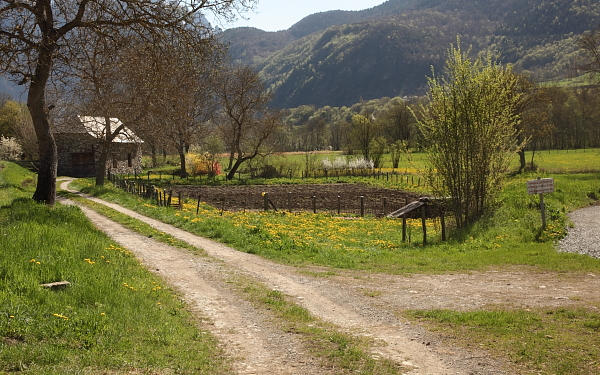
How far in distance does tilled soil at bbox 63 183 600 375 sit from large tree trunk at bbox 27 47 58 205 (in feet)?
14.6

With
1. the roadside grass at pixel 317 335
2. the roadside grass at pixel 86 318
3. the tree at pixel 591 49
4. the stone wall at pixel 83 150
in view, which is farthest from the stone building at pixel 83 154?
the roadside grass at pixel 317 335

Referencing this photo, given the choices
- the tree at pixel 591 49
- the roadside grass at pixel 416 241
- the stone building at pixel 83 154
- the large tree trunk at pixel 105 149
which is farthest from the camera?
the stone building at pixel 83 154

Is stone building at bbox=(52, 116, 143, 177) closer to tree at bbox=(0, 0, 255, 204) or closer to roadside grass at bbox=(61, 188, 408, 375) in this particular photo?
tree at bbox=(0, 0, 255, 204)

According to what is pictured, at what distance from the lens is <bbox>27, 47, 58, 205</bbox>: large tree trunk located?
16.9m

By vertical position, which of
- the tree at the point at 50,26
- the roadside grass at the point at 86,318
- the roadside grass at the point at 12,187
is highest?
the tree at the point at 50,26

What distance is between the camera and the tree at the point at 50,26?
1530cm

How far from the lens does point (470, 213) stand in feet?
67.6

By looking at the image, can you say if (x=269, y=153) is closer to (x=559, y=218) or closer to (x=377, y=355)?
(x=559, y=218)

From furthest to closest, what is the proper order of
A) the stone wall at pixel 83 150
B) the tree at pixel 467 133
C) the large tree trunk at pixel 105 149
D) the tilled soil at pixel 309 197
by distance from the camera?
the stone wall at pixel 83 150 < the large tree trunk at pixel 105 149 < the tilled soil at pixel 309 197 < the tree at pixel 467 133

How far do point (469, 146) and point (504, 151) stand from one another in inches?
71.8

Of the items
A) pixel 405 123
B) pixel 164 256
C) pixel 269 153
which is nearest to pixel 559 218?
pixel 164 256

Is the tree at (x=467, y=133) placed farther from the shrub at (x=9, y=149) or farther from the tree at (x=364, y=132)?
the shrub at (x=9, y=149)

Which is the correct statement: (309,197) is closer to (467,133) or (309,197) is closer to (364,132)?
(467,133)

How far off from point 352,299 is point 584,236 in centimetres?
1096
